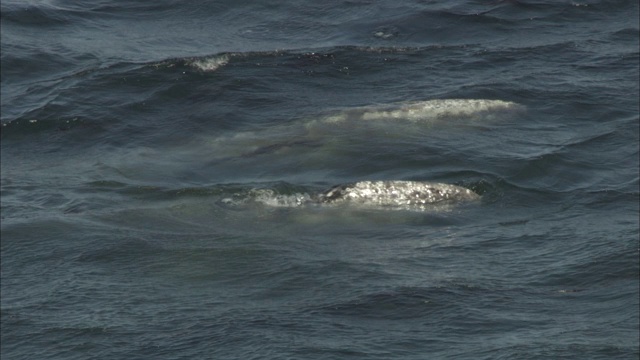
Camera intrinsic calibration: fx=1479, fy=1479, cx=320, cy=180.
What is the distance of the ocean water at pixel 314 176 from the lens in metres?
18.1

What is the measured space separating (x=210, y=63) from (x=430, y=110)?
5578mm

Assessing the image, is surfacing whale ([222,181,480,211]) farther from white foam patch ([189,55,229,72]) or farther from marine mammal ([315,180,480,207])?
white foam patch ([189,55,229,72])

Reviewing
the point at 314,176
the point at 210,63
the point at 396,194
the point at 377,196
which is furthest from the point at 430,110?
the point at 210,63

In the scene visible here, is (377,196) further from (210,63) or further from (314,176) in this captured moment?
(210,63)

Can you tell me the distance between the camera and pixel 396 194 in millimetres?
22688

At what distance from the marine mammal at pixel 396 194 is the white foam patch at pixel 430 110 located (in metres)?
3.56

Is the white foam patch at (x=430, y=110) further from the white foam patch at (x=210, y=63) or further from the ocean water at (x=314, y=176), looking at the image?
the white foam patch at (x=210, y=63)

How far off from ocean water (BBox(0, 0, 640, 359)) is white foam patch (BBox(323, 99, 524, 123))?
0.21 ft

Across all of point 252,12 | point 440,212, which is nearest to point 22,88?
point 252,12

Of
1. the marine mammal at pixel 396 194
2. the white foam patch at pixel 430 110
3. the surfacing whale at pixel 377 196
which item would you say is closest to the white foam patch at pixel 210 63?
the white foam patch at pixel 430 110

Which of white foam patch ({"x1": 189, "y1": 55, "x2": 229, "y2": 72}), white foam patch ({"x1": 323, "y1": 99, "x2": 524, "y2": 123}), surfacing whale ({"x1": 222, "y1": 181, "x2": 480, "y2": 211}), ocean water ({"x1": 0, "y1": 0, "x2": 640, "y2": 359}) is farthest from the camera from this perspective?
white foam patch ({"x1": 189, "y1": 55, "x2": 229, "y2": 72})

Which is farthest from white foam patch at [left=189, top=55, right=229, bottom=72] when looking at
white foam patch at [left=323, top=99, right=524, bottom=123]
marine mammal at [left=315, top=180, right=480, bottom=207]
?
marine mammal at [left=315, top=180, right=480, bottom=207]

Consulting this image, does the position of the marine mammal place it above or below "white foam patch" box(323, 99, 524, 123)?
below

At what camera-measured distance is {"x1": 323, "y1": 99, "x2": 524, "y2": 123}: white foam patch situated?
87.0 ft
